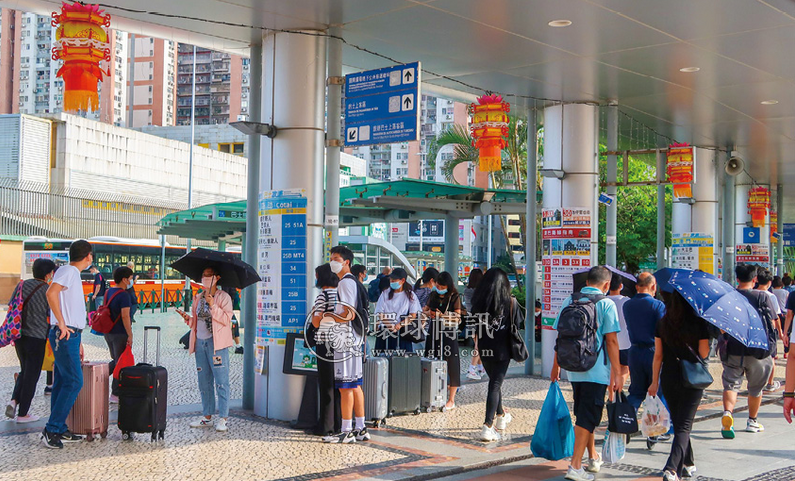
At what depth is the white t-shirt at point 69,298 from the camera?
746 cm

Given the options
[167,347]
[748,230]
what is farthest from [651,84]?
[748,230]

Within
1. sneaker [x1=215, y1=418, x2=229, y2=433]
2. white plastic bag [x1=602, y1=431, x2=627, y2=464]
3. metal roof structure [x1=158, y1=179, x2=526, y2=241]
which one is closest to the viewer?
white plastic bag [x1=602, y1=431, x2=627, y2=464]

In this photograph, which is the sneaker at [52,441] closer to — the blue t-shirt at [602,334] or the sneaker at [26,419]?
the sneaker at [26,419]

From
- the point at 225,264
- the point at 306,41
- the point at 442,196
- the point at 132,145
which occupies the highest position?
the point at 132,145

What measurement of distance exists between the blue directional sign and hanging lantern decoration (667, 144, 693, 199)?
727 centimetres

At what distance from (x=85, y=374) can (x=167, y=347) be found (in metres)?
9.70

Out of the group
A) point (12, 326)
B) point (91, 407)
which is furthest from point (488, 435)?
point (12, 326)

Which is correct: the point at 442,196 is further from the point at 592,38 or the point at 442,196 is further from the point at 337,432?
the point at 337,432

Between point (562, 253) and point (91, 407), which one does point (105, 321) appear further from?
point (562, 253)

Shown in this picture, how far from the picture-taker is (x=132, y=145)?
55250mm

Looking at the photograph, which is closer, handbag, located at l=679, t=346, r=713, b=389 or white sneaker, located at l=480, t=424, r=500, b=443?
handbag, located at l=679, t=346, r=713, b=389

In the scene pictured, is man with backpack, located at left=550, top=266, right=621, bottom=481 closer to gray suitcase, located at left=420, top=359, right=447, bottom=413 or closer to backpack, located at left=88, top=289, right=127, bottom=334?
gray suitcase, located at left=420, top=359, right=447, bottom=413

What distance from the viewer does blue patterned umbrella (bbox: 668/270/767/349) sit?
6199mm

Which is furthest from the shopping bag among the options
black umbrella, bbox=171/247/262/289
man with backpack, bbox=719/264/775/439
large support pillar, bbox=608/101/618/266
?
large support pillar, bbox=608/101/618/266
